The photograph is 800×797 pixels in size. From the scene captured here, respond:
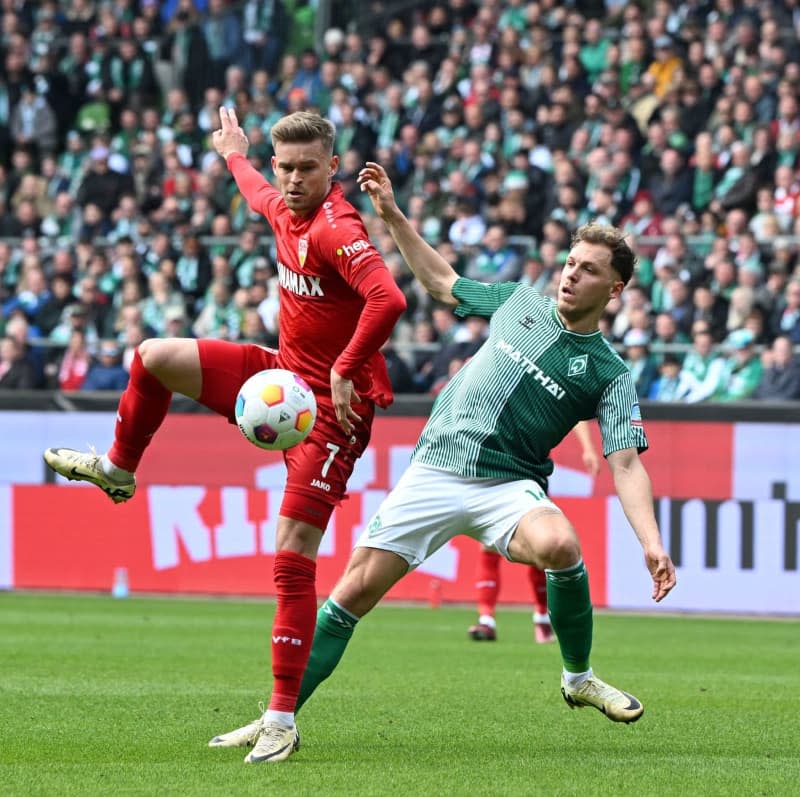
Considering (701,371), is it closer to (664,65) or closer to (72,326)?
(664,65)

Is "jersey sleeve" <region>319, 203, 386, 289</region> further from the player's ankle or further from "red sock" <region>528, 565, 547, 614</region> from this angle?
"red sock" <region>528, 565, 547, 614</region>

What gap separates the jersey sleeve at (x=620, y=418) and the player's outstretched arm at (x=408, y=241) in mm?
833

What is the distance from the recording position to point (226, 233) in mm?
21219

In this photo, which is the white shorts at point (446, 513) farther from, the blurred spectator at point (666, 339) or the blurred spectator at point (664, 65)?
the blurred spectator at point (664, 65)

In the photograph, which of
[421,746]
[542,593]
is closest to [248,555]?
[542,593]

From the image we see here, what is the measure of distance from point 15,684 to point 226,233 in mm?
12546

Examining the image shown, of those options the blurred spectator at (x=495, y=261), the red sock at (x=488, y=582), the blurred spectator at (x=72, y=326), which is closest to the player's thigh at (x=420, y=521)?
the red sock at (x=488, y=582)

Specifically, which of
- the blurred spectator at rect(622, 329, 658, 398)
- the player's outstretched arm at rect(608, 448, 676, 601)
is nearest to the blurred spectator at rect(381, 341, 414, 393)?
the blurred spectator at rect(622, 329, 658, 398)

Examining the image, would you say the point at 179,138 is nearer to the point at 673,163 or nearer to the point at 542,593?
the point at 673,163

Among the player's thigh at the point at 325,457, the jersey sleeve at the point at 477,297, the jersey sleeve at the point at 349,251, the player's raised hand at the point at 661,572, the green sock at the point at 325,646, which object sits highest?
the jersey sleeve at the point at 349,251

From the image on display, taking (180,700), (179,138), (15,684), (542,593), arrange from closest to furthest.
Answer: (180,700), (15,684), (542,593), (179,138)

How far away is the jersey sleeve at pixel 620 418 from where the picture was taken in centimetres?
678

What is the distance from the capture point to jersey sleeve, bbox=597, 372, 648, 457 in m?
6.78

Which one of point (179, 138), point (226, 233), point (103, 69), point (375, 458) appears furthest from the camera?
point (103, 69)
